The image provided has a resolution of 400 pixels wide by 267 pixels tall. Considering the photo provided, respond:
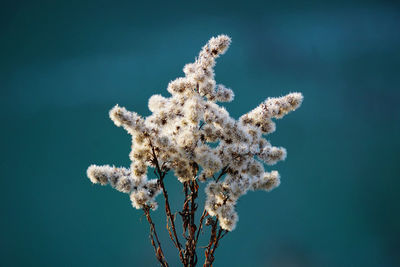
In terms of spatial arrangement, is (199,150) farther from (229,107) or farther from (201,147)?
(229,107)

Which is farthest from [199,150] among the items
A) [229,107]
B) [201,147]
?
[229,107]

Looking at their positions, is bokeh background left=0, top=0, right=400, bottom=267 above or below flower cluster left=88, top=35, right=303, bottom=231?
above

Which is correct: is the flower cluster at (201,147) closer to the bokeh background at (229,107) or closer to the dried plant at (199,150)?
the dried plant at (199,150)

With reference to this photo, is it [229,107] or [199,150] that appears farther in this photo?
[229,107]

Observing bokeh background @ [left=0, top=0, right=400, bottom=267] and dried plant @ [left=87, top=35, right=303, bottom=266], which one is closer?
dried plant @ [left=87, top=35, right=303, bottom=266]

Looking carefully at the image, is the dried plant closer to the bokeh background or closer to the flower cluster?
the flower cluster

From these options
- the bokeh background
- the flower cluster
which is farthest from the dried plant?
the bokeh background
